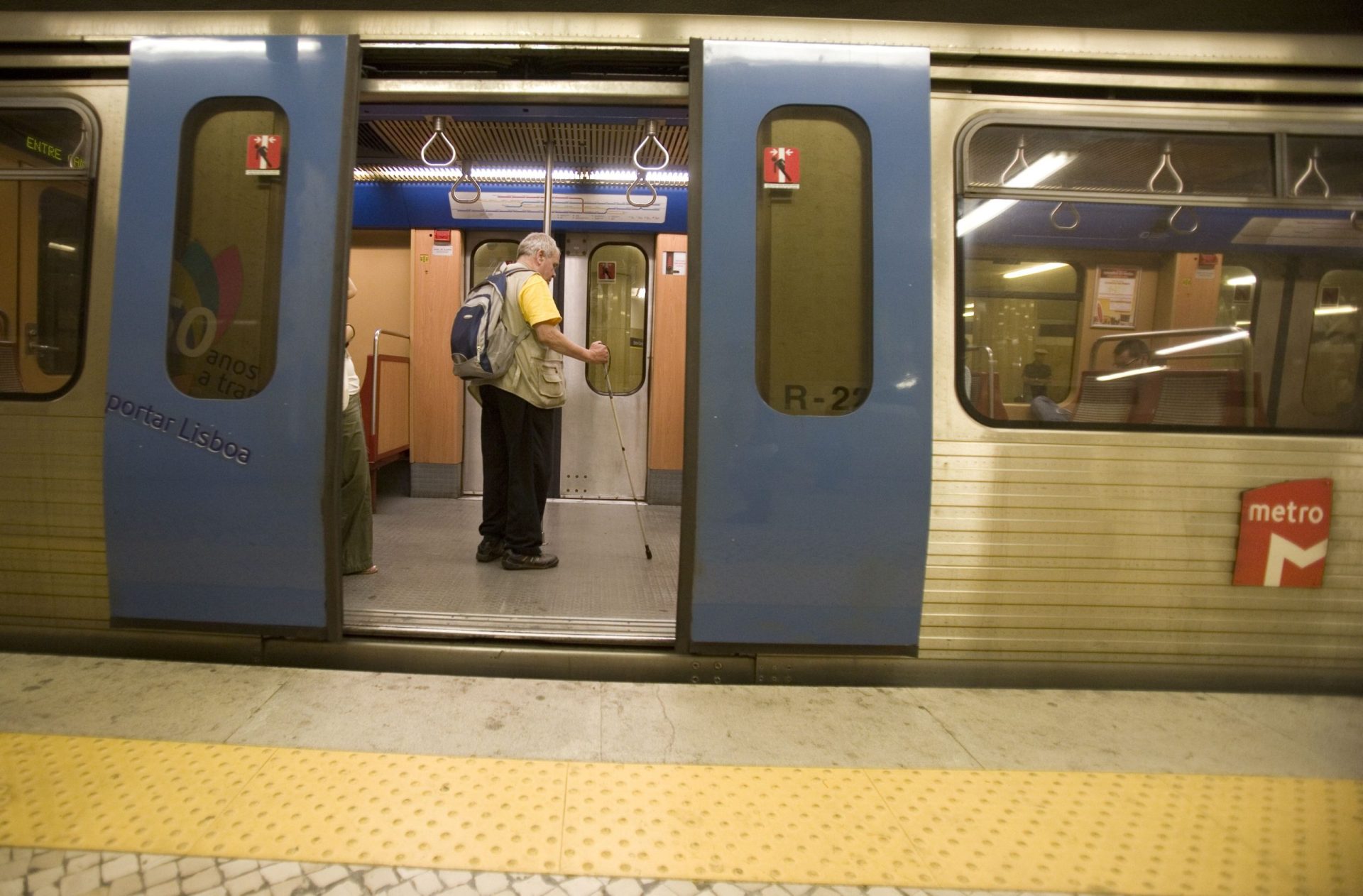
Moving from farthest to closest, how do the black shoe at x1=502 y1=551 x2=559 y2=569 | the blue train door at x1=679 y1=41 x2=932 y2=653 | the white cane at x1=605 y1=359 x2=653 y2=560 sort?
the white cane at x1=605 y1=359 x2=653 y2=560, the black shoe at x1=502 y1=551 x2=559 y2=569, the blue train door at x1=679 y1=41 x2=932 y2=653

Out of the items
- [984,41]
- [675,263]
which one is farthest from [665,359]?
[984,41]

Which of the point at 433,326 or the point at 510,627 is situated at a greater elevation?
the point at 433,326

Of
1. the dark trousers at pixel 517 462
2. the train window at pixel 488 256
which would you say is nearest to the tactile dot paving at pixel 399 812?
the dark trousers at pixel 517 462

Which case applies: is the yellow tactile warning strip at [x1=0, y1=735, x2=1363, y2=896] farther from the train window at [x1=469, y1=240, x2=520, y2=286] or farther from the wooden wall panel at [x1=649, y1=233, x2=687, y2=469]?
the train window at [x1=469, y1=240, x2=520, y2=286]

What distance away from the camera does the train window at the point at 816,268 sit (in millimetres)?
2510

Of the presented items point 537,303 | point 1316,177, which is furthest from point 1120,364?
point 537,303

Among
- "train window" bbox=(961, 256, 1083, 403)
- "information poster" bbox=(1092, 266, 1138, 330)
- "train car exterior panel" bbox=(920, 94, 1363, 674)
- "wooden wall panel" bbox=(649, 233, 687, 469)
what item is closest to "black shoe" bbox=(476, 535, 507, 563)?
"wooden wall panel" bbox=(649, 233, 687, 469)

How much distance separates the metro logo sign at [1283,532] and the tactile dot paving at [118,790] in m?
3.61

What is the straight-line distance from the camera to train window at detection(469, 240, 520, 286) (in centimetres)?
555

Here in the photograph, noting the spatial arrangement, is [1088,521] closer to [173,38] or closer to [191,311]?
[191,311]

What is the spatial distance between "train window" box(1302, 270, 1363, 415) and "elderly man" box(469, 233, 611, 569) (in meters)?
3.07

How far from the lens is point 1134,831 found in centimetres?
180

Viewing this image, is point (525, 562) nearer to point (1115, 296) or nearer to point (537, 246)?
point (537, 246)

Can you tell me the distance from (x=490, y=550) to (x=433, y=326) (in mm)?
2347
